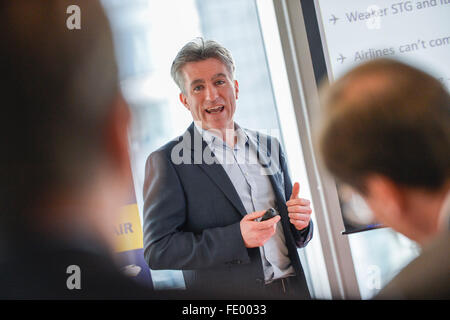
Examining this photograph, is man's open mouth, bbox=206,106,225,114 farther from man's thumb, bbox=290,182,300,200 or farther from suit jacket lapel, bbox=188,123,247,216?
man's thumb, bbox=290,182,300,200

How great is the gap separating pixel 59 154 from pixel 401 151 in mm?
1329

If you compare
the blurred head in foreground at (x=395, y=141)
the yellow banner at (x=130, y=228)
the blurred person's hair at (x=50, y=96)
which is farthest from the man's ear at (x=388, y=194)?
the blurred person's hair at (x=50, y=96)

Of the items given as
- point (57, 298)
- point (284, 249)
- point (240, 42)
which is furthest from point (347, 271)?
point (57, 298)

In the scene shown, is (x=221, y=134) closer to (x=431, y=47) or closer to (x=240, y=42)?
(x=240, y=42)

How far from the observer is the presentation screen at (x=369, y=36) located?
5.46ft

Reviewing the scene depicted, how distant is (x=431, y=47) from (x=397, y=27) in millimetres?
141

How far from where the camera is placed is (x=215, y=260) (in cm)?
156

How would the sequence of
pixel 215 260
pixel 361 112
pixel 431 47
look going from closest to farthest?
pixel 361 112 → pixel 215 260 → pixel 431 47

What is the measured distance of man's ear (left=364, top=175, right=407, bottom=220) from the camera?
0.75 m

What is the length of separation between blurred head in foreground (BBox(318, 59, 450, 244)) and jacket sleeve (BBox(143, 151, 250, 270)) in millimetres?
824

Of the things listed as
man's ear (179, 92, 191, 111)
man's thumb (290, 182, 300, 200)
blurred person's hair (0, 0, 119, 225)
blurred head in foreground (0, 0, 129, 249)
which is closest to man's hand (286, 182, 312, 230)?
man's thumb (290, 182, 300, 200)

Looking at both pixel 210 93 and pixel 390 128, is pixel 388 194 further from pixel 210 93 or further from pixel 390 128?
pixel 210 93

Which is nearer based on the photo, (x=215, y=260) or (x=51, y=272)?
(x=215, y=260)

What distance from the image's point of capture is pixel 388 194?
752 millimetres
